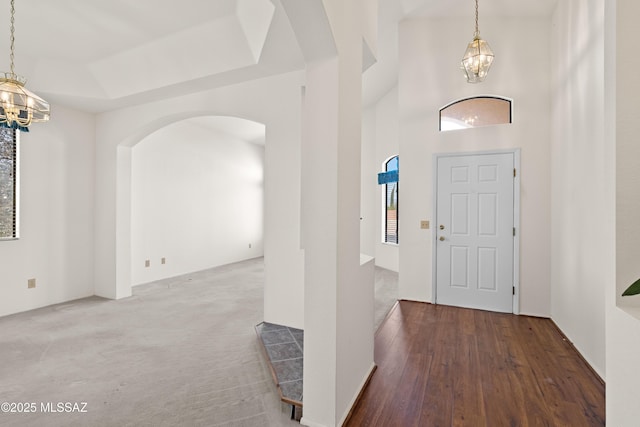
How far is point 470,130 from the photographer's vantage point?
13.4 ft

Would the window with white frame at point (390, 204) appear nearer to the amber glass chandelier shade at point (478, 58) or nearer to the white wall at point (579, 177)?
the white wall at point (579, 177)

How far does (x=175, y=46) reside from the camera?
3457mm

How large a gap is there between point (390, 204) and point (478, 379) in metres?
4.99

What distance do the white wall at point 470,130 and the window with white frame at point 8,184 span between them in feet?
17.1

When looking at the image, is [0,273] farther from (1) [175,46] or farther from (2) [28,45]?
(1) [175,46]

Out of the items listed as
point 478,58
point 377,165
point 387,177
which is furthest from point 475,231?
point 377,165

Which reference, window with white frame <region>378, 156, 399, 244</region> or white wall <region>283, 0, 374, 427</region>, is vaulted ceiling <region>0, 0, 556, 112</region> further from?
window with white frame <region>378, 156, 399, 244</region>

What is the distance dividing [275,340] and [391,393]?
1304mm

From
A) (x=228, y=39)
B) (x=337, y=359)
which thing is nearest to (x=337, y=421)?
(x=337, y=359)

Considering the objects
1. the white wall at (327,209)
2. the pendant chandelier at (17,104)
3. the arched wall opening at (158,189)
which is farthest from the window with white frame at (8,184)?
the white wall at (327,209)

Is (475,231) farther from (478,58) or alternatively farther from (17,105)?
(17,105)

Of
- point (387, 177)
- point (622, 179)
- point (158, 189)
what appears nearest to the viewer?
point (622, 179)

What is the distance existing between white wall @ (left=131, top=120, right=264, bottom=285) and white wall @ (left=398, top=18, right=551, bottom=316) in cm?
446

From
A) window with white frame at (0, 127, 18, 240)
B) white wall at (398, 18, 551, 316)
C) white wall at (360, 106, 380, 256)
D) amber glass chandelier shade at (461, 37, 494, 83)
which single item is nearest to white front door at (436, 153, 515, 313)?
white wall at (398, 18, 551, 316)
